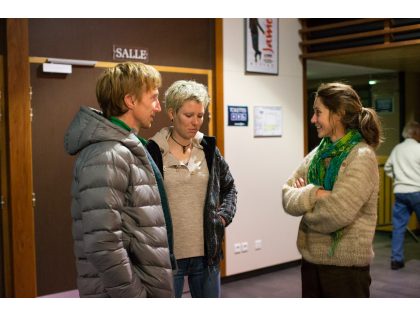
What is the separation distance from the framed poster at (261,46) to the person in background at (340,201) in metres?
2.61

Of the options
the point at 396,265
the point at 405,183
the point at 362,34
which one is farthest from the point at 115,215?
the point at 405,183

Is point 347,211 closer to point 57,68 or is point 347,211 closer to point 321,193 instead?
point 321,193

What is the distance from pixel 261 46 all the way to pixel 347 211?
3040mm

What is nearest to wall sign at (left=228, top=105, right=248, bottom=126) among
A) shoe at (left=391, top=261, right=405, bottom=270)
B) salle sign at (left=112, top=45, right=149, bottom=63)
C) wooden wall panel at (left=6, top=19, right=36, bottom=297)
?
salle sign at (left=112, top=45, right=149, bottom=63)

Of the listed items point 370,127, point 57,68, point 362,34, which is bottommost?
point 370,127

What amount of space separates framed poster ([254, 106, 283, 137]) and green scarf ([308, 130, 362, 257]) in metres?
2.59

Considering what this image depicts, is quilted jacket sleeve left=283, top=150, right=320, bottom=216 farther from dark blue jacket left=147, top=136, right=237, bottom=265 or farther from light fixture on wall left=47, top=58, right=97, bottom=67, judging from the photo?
light fixture on wall left=47, top=58, right=97, bottom=67

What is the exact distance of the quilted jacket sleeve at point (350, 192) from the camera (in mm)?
1907

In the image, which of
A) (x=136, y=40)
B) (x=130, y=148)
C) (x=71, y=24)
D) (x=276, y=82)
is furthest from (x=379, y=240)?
(x=130, y=148)

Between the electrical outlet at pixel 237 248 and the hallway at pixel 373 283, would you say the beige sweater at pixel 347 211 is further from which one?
the electrical outlet at pixel 237 248

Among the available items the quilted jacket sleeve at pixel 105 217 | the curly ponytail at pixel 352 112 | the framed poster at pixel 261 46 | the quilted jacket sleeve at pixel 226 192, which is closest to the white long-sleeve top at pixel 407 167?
the framed poster at pixel 261 46

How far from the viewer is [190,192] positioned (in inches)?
86.1

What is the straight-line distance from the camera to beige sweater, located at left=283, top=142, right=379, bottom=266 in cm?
191

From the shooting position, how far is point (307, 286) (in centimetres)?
209
